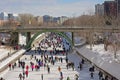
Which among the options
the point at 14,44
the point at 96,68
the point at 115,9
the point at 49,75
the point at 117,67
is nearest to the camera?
the point at 117,67

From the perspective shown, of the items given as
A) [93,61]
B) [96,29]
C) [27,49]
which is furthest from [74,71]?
[27,49]

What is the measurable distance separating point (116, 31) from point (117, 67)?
96.7 ft

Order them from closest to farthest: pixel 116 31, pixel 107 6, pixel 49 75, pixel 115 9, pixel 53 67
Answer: pixel 49 75 → pixel 53 67 → pixel 116 31 → pixel 115 9 → pixel 107 6

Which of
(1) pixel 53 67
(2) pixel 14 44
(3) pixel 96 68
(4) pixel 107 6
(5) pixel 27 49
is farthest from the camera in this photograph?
(4) pixel 107 6

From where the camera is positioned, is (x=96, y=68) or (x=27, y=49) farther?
A: (x=27, y=49)

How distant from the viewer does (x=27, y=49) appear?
64438 mm

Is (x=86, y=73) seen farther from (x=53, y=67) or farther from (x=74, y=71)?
(x=53, y=67)

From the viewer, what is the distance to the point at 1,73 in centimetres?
3469

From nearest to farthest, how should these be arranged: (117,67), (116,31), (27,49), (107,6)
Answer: (117,67) → (116,31) → (27,49) → (107,6)

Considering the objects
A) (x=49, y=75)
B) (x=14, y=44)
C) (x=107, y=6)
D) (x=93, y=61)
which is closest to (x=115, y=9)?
(x=107, y=6)

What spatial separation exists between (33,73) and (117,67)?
912 cm

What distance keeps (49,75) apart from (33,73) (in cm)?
243

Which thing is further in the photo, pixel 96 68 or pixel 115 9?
pixel 115 9

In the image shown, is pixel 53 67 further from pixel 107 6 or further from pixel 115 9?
pixel 107 6
